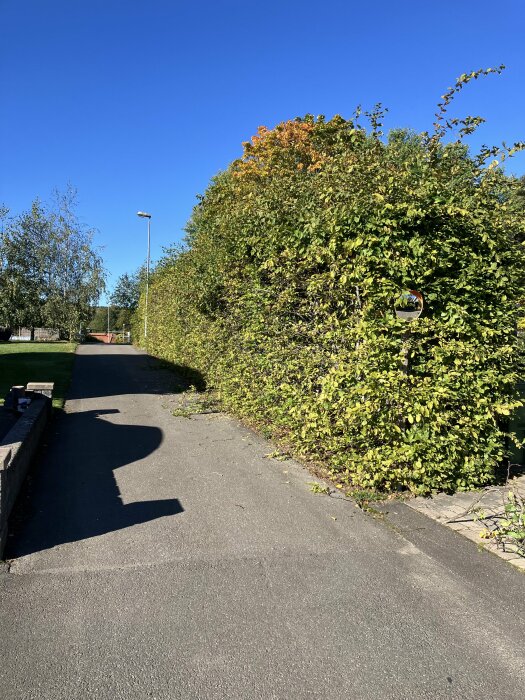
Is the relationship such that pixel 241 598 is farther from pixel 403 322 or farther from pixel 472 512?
pixel 403 322

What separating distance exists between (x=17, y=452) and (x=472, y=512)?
13.6ft

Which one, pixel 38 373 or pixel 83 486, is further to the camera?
pixel 38 373

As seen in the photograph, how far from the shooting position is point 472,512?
435 cm

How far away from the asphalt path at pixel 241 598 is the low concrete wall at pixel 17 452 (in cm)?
22

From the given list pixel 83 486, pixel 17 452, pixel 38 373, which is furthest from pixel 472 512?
pixel 38 373

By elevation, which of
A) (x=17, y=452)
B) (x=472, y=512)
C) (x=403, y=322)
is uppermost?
(x=403, y=322)

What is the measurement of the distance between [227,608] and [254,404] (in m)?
4.36

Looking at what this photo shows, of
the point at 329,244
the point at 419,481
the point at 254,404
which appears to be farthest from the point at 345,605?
the point at 254,404

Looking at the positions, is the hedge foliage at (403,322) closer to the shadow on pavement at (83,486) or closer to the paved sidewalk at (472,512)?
the paved sidewalk at (472,512)

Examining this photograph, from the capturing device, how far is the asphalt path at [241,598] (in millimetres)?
2375

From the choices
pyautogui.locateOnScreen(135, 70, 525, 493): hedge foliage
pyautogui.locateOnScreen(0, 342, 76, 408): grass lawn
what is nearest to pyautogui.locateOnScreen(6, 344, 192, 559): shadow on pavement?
pyautogui.locateOnScreen(135, 70, 525, 493): hedge foliage

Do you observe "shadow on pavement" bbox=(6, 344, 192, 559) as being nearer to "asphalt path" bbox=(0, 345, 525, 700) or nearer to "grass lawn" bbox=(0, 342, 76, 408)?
"asphalt path" bbox=(0, 345, 525, 700)

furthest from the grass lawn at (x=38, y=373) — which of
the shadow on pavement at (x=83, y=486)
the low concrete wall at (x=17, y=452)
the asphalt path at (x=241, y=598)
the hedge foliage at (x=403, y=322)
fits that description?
the hedge foliage at (x=403, y=322)

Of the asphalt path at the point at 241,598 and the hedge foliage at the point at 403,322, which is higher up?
the hedge foliage at the point at 403,322
